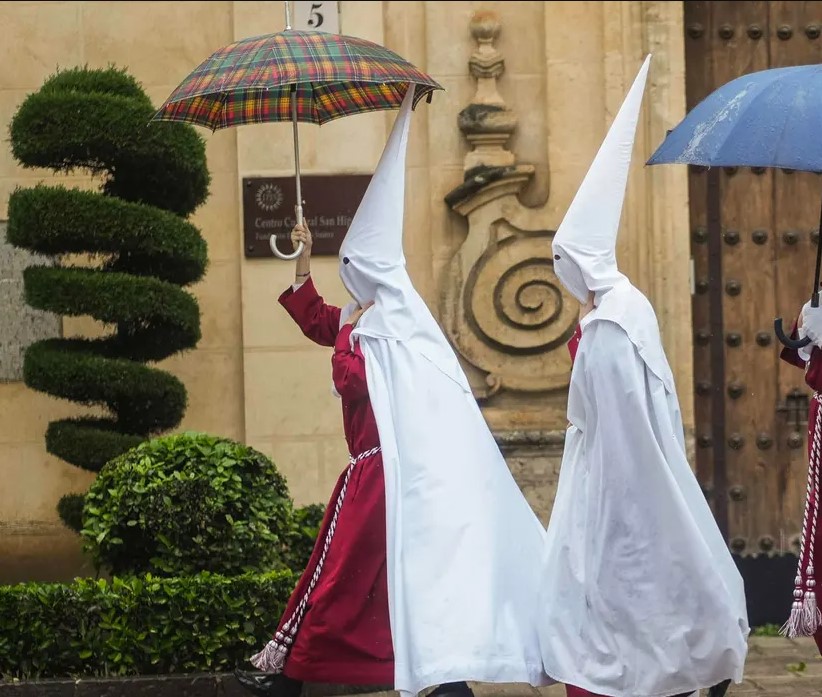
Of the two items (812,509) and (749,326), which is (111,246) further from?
(749,326)

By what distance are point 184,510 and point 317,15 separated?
9.70ft

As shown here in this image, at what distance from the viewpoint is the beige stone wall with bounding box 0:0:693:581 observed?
8.43 meters

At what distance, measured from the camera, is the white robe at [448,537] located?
554cm

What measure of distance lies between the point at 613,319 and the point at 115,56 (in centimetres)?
400

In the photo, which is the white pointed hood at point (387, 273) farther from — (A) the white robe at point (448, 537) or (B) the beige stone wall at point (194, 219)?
(B) the beige stone wall at point (194, 219)

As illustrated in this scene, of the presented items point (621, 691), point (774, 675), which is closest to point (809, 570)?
point (621, 691)

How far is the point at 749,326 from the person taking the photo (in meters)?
8.60

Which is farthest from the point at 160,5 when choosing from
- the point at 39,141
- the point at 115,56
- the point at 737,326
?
the point at 737,326

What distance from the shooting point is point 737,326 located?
8.61 meters

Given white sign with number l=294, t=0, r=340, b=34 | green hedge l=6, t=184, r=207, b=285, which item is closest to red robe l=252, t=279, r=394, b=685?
green hedge l=6, t=184, r=207, b=285

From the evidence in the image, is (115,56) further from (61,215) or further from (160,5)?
(61,215)

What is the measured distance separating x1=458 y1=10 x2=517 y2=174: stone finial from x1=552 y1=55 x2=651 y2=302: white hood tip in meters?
2.78

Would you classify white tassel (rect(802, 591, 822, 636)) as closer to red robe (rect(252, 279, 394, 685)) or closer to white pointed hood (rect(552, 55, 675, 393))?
white pointed hood (rect(552, 55, 675, 393))

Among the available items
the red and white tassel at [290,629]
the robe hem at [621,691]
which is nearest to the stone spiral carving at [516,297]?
the red and white tassel at [290,629]
